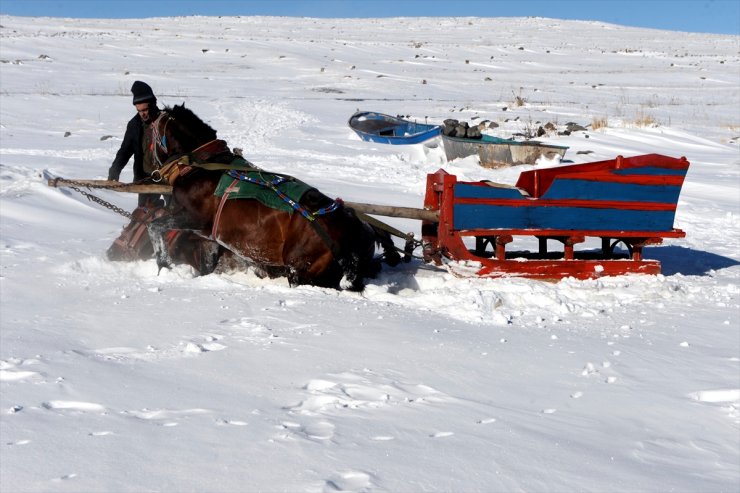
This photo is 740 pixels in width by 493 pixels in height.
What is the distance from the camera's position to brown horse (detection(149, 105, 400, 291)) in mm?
6562

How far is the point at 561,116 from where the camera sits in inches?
931

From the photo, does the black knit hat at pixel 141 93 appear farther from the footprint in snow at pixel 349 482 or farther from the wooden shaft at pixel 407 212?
the footprint in snow at pixel 349 482

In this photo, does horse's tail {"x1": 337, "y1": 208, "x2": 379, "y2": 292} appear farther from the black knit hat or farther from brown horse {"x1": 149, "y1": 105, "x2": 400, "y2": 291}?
the black knit hat

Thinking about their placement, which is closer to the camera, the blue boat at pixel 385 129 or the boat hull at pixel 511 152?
the boat hull at pixel 511 152

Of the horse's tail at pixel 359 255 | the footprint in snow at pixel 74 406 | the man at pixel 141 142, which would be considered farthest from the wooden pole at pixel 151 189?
the footprint in snow at pixel 74 406

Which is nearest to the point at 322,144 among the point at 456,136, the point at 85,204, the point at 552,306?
the point at 456,136

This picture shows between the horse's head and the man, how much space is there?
210 mm

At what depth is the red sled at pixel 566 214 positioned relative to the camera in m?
7.09

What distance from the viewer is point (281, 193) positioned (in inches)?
258

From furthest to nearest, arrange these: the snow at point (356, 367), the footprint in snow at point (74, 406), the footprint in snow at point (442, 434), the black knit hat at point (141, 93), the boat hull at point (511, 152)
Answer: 1. the boat hull at point (511, 152)
2. the black knit hat at point (141, 93)
3. the footprint in snow at point (74, 406)
4. the footprint in snow at point (442, 434)
5. the snow at point (356, 367)

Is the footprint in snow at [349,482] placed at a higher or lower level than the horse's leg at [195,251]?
lower

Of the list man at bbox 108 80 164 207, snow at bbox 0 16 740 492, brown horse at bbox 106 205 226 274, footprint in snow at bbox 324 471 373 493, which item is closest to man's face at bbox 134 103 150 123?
man at bbox 108 80 164 207

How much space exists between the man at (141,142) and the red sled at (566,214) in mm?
2503

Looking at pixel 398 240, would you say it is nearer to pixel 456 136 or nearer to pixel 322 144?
pixel 456 136
